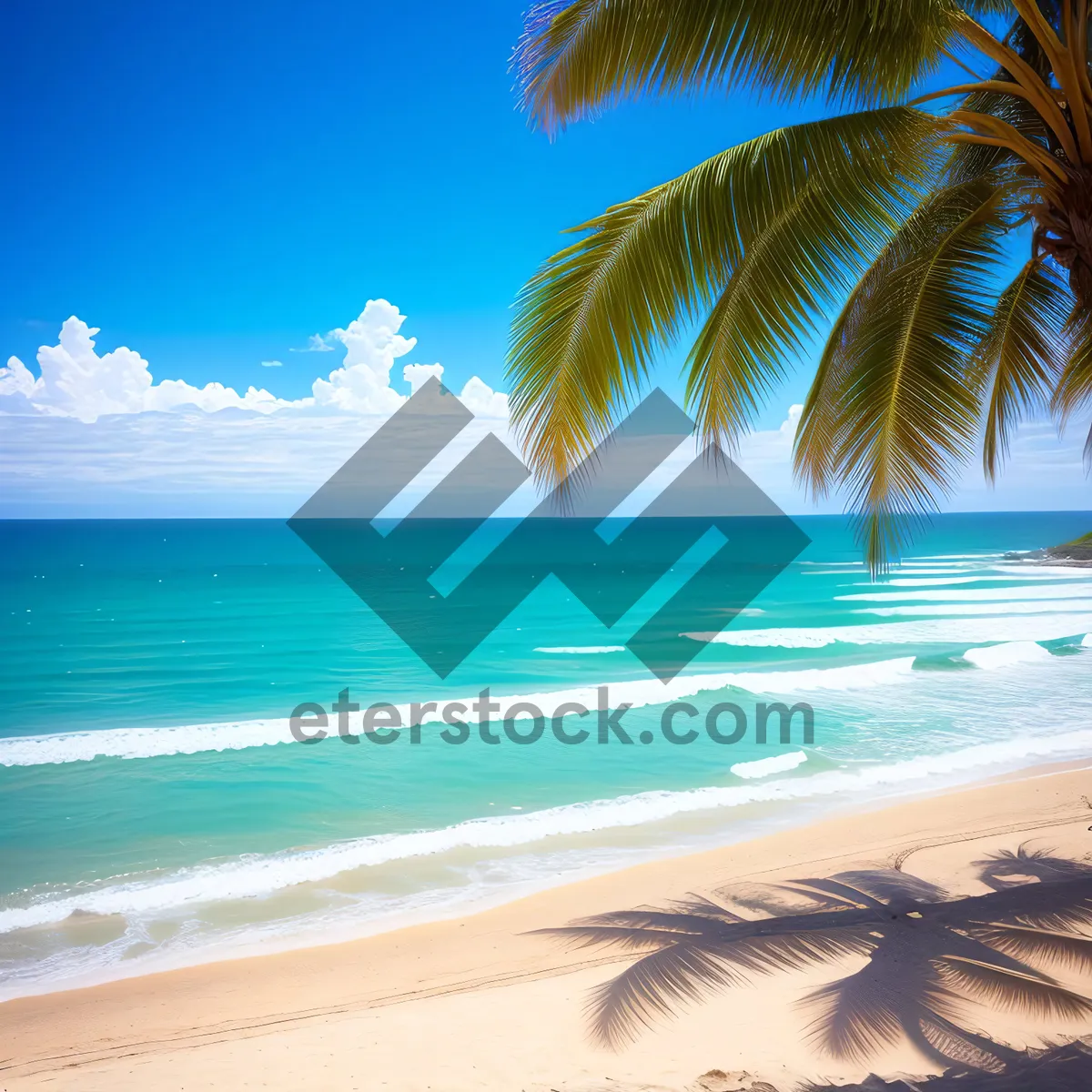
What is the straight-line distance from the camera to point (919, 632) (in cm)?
2167

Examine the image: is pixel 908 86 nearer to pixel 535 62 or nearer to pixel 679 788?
pixel 535 62

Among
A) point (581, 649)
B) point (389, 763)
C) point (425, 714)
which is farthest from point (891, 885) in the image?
point (581, 649)

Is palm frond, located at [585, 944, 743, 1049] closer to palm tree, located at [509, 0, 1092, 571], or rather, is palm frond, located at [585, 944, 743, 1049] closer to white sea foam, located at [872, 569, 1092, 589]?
palm tree, located at [509, 0, 1092, 571]

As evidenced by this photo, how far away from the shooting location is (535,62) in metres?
4.12

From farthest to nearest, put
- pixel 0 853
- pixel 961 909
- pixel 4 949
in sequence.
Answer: pixel 0 853 < pixel 4 949 < pixel 961 909

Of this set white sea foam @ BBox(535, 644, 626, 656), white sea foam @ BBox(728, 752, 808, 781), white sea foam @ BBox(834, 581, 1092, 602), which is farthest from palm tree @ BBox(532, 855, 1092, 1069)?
white sea foam @ BBox(834, 581, 1092, 602)

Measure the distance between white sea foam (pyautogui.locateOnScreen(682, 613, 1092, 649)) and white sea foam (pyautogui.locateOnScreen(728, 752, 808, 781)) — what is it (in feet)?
34.1

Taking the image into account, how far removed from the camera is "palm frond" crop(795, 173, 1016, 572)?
4.55 meters

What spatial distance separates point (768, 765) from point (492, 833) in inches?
164

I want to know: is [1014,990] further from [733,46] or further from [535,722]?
[535,722]

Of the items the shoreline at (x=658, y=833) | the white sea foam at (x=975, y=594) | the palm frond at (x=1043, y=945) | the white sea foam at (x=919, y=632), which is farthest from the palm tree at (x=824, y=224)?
the white sea foam at (x=975, y=594)

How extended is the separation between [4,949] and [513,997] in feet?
13.2

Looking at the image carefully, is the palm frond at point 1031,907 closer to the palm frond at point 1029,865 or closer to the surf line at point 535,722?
the palm frond at point 1029,865

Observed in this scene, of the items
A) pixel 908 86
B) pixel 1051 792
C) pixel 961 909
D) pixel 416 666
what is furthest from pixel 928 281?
pixel 416 666
